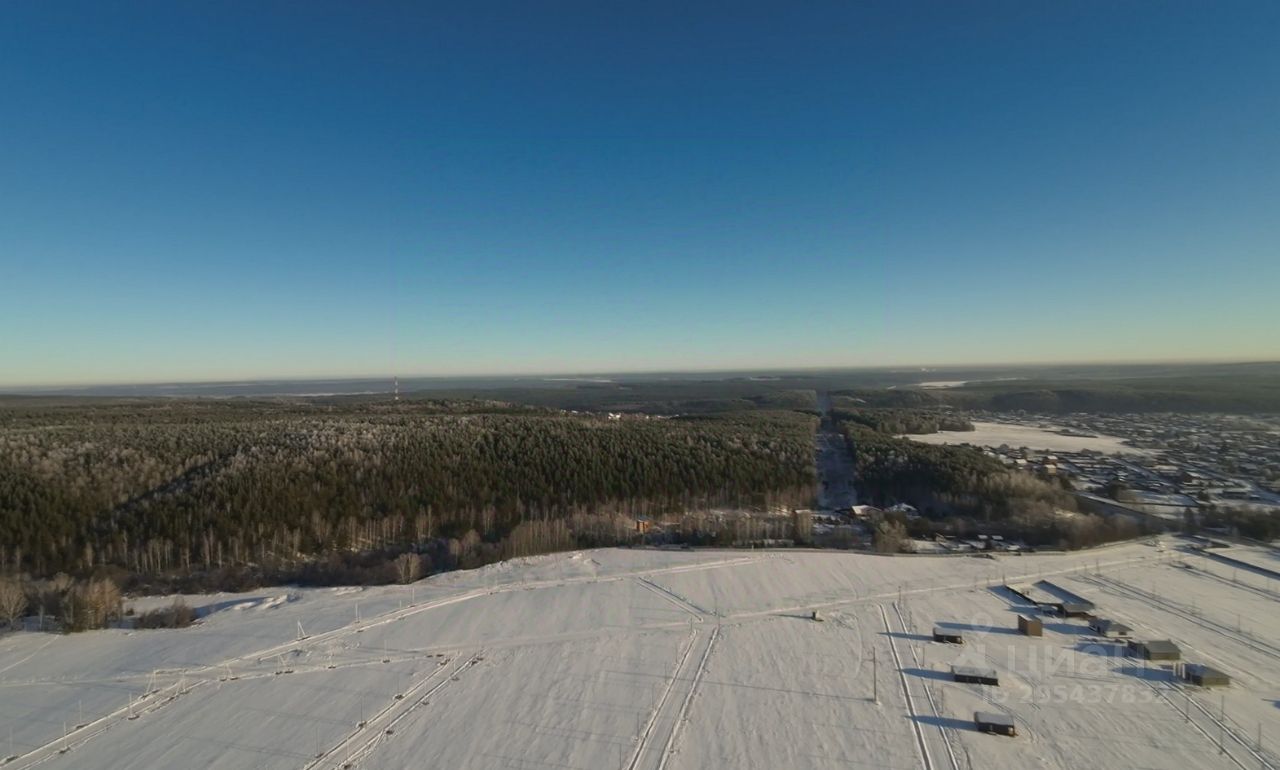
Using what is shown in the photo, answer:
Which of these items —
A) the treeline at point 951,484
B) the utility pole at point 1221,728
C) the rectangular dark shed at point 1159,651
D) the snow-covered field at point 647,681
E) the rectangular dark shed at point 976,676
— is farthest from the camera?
the treeline at point 951,484

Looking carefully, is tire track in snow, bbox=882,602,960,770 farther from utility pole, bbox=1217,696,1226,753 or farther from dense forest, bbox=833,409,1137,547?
dense forest, bbox=833,409,1137,547

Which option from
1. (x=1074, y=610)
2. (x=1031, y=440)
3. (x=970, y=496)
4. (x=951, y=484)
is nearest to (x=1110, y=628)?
(x=1074, y=610)

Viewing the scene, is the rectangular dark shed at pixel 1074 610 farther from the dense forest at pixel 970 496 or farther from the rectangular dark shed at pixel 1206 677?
Result: the dense forest at pixel 970 496

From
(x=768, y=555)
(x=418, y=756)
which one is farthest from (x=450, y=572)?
(x=768, y=555)

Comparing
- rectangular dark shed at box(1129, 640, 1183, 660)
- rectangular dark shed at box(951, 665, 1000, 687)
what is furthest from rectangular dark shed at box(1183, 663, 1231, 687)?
rectangular dark shed at box(951, 665, 1000, 687)

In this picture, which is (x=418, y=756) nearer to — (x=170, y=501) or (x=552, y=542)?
(x=552, y=542)

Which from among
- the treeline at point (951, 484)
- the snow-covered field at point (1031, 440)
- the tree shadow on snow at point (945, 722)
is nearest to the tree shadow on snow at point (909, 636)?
the tree shadow on snow at point (945, 722)

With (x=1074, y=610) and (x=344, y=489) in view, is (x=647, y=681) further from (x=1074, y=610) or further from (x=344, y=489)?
(x=344, y=489)
